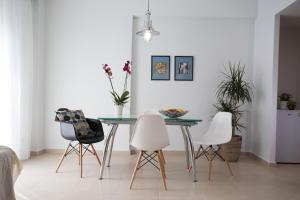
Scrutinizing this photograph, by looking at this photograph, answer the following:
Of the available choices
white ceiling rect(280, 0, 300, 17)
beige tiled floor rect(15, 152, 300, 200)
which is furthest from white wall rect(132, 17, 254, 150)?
beige tiled floor rect(15, 152, 300, 200)

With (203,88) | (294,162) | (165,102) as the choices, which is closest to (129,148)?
(165,102)

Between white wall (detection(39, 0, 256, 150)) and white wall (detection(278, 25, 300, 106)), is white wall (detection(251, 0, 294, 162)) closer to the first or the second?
white wall (detection(39, 0, 256, 150))

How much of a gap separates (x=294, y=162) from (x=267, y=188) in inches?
59.8

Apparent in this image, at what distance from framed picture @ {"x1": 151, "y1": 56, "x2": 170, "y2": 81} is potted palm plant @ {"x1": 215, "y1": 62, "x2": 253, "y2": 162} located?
100 cm

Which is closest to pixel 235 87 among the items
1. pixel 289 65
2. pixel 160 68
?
pixel 160 68

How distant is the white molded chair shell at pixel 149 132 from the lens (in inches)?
117

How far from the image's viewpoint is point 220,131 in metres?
3.65

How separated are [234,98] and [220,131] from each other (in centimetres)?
107

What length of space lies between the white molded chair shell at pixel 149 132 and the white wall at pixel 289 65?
126 inches

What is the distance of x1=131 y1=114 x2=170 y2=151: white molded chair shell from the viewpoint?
2973 mm

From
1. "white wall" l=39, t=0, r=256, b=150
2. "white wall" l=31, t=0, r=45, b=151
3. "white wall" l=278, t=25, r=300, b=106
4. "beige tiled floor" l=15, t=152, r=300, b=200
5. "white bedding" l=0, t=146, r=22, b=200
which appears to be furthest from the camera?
"white wall" l=278, t=25, r=300, b=106

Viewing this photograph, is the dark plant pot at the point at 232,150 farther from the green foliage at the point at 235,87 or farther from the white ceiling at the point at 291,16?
the white ceiling at the point at 291,16

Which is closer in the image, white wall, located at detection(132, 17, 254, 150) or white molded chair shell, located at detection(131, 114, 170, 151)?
white molded chair shell, located at detection(131, 114, 170, 151)

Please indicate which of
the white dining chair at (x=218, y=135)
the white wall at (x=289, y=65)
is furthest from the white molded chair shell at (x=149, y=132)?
the white wall at (x=289, y=65)
